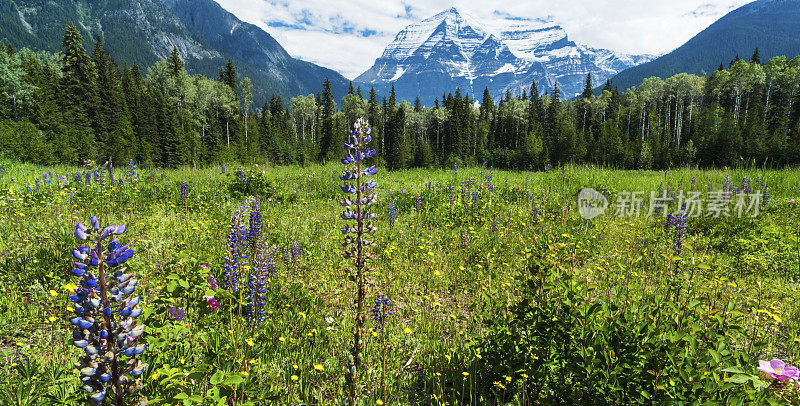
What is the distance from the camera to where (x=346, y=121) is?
241ft

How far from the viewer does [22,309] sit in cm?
375

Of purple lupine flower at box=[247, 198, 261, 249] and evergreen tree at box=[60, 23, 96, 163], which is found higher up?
evergreen tree at box=[60, 23, 96, 163]

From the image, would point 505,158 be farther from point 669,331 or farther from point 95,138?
point 669,331

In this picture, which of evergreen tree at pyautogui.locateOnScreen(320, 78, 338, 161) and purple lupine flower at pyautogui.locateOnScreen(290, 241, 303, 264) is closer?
purple lupine flower at pyautogui.locateOnScreen(290, 241, 303, 264)

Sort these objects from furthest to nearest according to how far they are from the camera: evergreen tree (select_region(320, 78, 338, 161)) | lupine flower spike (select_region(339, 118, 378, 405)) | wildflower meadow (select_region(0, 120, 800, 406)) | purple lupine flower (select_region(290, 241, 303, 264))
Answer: evergreen tree (select_region(320, 78, 338, 161)) < purple lupine flower (select_region(290, 241, 303, 264)) < lupine flower spike (select_region(339, 118, 378, 405)) < wildflower meadow (select_region(0, 120, 800, 406))

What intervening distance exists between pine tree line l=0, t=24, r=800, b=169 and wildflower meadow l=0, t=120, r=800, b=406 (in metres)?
25.8

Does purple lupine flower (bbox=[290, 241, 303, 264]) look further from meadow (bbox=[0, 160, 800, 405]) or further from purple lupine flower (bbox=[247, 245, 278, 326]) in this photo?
purple lupine flower (bbox=[247, 245, 278, 326])

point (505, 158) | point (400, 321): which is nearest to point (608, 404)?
point (400, 321)

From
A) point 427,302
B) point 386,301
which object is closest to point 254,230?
point 386,301

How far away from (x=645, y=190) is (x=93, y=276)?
13.9 metres

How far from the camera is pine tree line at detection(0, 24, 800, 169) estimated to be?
36.6 m

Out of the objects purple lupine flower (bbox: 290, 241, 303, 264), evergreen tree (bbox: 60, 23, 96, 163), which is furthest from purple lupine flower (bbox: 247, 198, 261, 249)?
evergreen tree (bbox: 60, 23, 96, 163)

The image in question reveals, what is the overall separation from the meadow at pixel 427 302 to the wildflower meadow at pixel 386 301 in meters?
0.03

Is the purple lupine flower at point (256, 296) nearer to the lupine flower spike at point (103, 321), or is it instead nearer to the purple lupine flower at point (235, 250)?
the purple lupine flower at point (235, 250)
